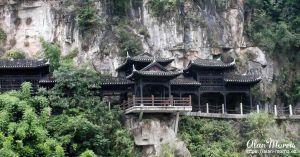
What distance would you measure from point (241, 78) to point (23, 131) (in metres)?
15.0

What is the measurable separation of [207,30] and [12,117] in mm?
17027

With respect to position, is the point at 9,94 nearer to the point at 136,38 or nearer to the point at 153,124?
the point at 153,124

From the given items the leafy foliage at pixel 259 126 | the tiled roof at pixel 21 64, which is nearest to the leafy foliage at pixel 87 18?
the tiled roof at pixel 21 64

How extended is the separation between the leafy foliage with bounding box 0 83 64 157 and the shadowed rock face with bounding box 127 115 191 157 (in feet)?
16.2

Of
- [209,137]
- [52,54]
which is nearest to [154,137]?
[209,137]

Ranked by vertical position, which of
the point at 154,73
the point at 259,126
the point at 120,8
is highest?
the point at 120,8

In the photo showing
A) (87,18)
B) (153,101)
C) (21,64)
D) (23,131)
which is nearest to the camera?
(23,131)

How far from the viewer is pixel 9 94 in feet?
87.8

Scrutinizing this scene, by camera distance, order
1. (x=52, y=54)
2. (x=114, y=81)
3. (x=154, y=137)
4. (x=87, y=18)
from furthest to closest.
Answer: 1. (x=87, y=18)
2. (x=52, y=54)
3. (x=114, y=81)
4. (x=154, y=137)

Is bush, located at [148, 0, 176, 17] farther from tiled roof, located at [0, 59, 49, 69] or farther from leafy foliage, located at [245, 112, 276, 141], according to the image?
leafy foliage, located at [245, 112, 276, 141]

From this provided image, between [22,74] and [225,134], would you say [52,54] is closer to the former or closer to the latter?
[22,74]

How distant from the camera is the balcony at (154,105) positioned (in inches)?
1103

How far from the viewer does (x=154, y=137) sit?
92.5 ft

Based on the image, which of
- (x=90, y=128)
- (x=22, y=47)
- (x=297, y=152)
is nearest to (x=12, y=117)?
(x=90, y=128)
